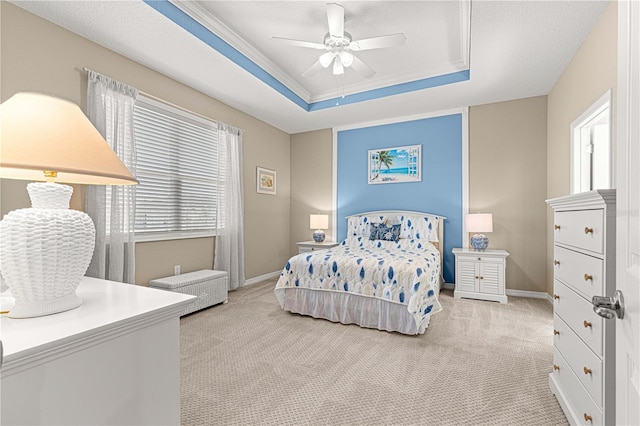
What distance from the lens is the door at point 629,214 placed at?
614mm

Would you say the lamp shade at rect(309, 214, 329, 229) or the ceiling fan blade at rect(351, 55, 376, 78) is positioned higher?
the ceiling fan blade at rect(351, 55, 376, 78)

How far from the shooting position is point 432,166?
4699 mm

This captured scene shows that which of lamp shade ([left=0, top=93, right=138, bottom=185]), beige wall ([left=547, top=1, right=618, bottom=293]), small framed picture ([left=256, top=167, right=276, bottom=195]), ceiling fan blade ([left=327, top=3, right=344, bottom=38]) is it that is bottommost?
lamp shade ([left=0, top=93, right=138, bottom=185])

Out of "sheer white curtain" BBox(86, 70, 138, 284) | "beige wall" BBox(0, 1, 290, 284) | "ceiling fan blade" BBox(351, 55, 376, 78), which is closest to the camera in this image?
"beige wall" BBox(0, 1, 290, 284)

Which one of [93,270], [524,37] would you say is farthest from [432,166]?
[93,270]

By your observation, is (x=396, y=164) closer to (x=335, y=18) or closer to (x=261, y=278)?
(x=335, y=18)

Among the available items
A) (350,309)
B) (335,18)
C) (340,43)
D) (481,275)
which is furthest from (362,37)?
(481,275)

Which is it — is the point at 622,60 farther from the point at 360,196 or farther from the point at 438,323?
the point at 360,196

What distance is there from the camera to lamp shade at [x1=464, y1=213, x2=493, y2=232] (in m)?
3.98

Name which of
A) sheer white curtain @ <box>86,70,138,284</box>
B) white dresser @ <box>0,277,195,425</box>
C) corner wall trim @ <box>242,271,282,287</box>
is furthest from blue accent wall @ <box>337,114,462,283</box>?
white dresser @ <box>0,277,195,425</box>

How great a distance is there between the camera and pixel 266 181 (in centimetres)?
515

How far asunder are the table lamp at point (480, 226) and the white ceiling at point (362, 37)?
1.68 meters

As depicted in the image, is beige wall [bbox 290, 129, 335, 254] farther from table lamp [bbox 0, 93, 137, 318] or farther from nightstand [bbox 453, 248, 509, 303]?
table lamp [bbox 0, 93, 137, 318]

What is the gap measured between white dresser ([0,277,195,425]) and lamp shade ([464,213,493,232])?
394 cm
